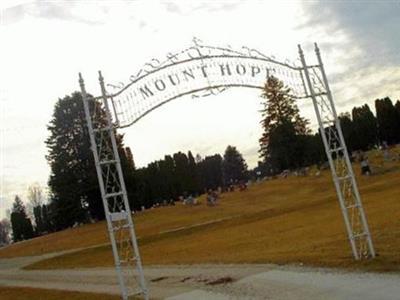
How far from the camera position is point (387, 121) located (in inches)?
3063

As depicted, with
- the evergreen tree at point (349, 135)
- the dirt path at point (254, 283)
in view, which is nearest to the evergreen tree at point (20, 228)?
the evergreen tree at point (349, 135)

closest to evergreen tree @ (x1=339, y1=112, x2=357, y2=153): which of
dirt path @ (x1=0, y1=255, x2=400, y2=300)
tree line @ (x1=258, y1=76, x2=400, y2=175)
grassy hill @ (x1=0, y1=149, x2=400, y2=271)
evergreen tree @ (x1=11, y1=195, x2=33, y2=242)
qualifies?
tree line @ (x1=258, y1=76, x2=400, y2=175)

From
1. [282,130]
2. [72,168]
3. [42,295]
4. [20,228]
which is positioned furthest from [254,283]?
[20,228]

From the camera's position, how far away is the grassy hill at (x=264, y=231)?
1772 centimetres

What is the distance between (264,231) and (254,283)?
48.8ft

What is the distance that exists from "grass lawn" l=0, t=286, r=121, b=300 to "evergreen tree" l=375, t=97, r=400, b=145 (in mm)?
60212

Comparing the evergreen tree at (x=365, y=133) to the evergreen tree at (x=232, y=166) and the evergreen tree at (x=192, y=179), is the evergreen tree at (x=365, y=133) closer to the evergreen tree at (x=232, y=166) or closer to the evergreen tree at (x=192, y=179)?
the evergreen tree at (x=192, y=179)

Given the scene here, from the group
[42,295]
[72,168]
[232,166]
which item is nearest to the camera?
[42,295]

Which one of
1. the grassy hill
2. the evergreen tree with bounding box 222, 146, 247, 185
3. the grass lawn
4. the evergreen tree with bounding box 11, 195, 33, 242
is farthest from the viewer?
the evergreen tree with bounding box 222, 146, 247, 185

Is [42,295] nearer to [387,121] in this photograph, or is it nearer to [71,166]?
[71,166]

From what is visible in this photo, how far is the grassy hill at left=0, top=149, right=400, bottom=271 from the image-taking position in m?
17.7

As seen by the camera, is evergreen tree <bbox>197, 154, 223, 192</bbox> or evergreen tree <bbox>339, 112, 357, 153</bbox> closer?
evergreen tree <bbox>339, 112, 357, 153</bbox>

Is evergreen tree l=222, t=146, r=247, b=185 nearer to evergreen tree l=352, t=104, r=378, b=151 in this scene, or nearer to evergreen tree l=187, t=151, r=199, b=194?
evergreen tree l=187, t=151, r=199, b=194

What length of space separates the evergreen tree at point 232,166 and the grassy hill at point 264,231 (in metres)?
60.7
